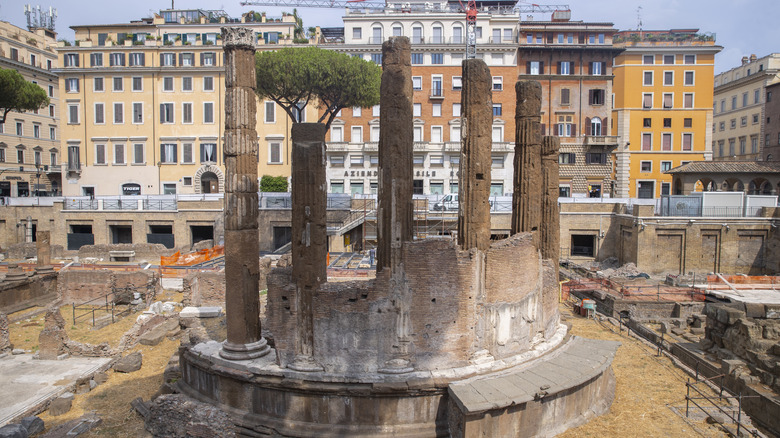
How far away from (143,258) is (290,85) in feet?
43.3

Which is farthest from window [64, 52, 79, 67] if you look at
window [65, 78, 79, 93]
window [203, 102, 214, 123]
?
window [203, 102, 214, 123]

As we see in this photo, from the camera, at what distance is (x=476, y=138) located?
440 inches

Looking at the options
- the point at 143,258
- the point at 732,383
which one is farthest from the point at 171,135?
the point at 732,383

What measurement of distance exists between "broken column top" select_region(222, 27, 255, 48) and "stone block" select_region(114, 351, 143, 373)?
9.30m

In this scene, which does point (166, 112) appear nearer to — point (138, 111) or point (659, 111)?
point (138, 111)

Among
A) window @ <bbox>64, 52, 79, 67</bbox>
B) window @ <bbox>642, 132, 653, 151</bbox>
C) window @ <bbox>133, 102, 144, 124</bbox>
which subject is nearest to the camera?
window @ <bbox>133, 102, 144, 124</bbox>

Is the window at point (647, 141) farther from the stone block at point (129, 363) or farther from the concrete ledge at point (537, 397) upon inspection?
the stone block at point (129, 363)

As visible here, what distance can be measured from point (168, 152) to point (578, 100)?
32796 mm

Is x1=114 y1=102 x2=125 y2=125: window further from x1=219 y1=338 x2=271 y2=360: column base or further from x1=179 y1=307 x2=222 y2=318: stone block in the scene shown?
x1=219 y1=338 x2=271 y2=360: column base

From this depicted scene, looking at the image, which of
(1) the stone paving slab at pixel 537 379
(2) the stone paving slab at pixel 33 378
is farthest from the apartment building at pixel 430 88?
(1) the stone paving slab at pixel 537 379

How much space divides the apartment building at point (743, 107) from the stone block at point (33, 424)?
51684mm

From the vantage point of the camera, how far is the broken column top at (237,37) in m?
11.1

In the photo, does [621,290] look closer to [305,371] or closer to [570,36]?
[305,371]

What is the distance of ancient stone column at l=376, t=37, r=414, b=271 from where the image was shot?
35.3 feet
